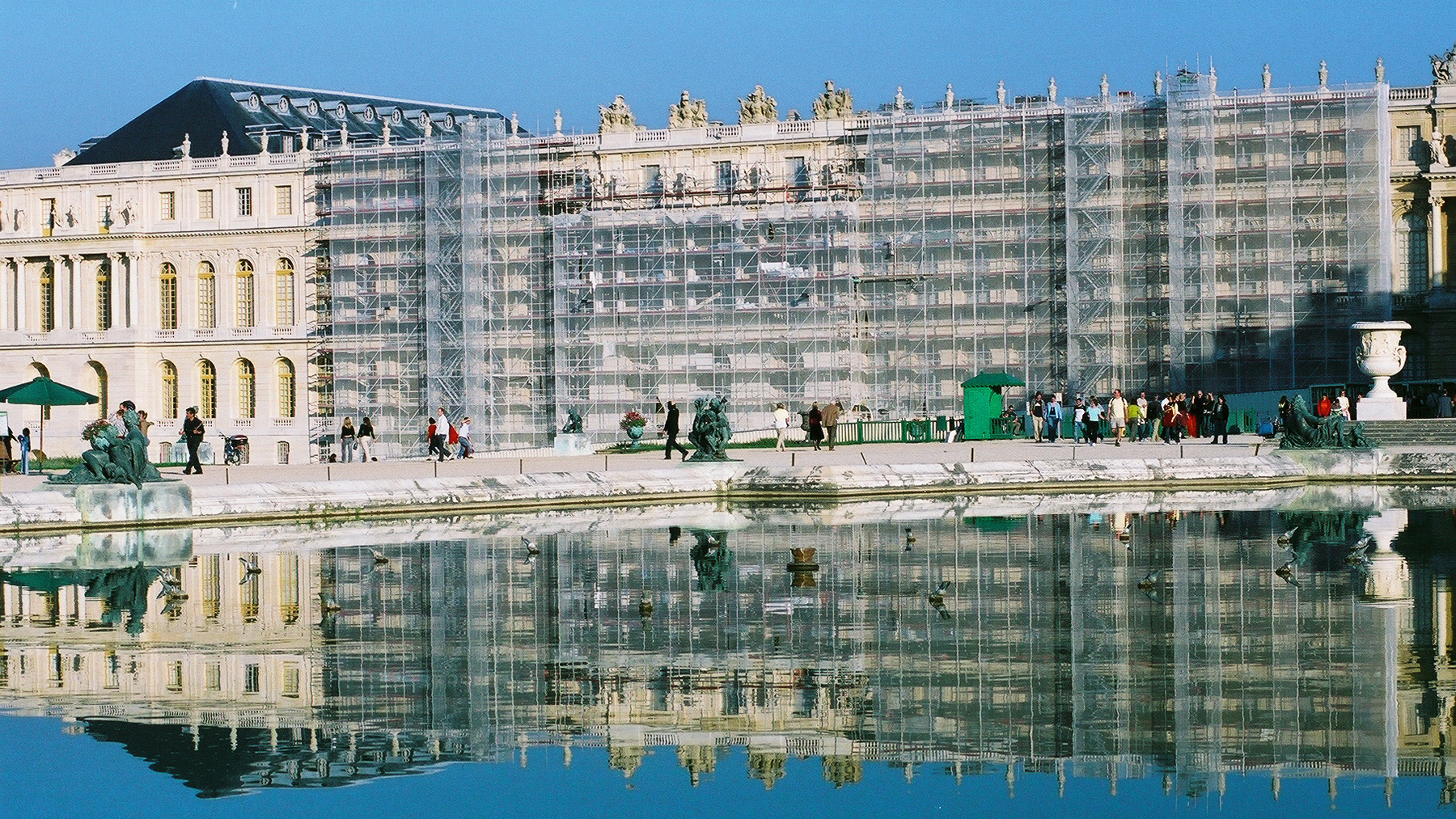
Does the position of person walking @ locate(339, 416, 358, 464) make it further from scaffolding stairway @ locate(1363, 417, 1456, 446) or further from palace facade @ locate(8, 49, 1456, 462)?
scaffolding stairway @ locate(1363, 417, 1456, 446)

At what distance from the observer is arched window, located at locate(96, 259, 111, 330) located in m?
73.4

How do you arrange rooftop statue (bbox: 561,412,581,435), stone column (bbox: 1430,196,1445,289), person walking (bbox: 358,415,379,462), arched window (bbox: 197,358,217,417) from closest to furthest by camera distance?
person walking (bbox: 358,415,379,462) < rooftop statue (bbox: 561,412,581,435) < stone column (bbox: 1430,196,1445,289) < arched window (bbox: 197,358,217,417)

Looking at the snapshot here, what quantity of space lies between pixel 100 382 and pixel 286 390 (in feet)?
23.3

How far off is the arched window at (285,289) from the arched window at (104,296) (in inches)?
269

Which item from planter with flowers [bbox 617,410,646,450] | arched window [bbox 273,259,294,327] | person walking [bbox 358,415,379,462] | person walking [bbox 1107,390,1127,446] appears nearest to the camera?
person walking [bbox 1107,390,1127,446]

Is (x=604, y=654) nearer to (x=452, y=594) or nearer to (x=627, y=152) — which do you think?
(x=452, y=594)

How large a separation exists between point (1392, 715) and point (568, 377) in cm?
5328

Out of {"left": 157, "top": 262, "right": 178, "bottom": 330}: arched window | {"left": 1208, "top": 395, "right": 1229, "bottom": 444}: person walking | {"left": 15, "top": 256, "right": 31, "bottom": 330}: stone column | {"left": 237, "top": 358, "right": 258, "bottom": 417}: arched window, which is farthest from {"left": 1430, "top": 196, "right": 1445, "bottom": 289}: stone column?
{"left": 15, "top": 256, "right": 31, "bottom": 330}: stone column

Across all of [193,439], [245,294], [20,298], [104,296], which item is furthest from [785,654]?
[20,298]

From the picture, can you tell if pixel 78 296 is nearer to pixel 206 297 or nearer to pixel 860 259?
pixel 206 297

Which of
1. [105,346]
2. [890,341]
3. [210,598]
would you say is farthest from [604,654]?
[105,346]

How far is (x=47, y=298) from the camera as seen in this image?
245ft

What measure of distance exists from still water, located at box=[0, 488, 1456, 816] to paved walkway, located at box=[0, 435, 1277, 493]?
1132cm

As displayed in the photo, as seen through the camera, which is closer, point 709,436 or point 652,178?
point 709,436
